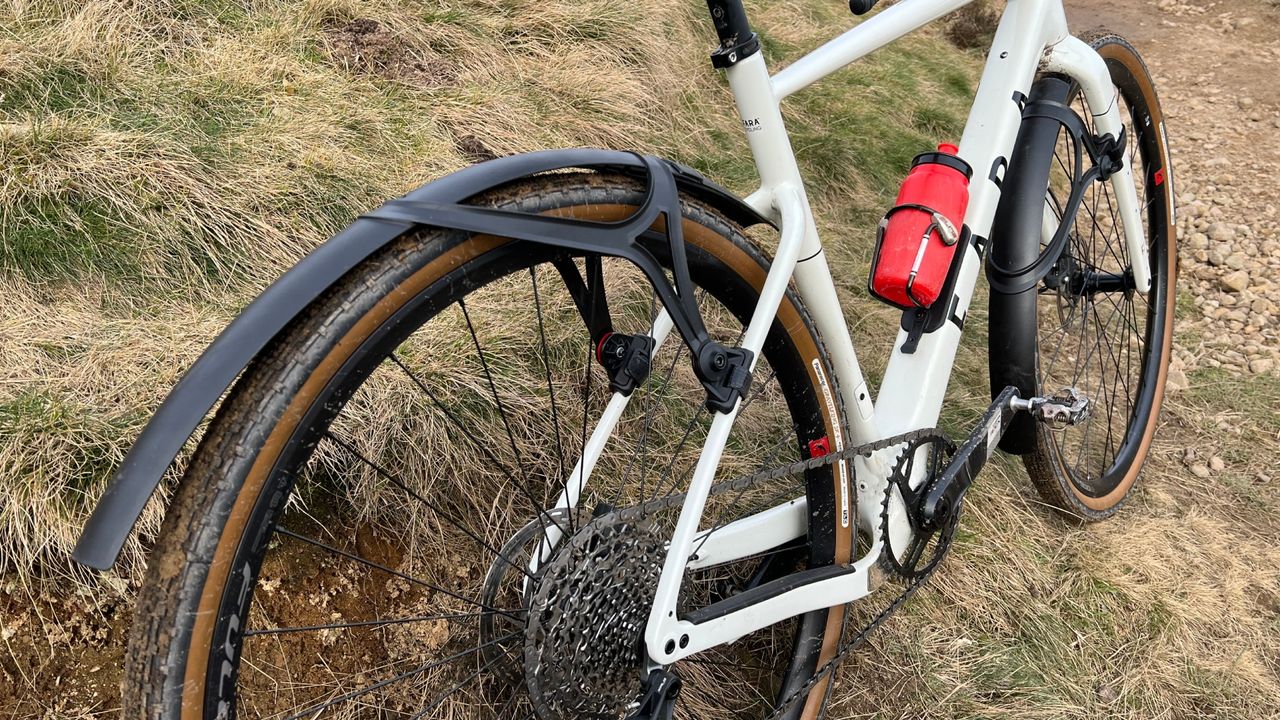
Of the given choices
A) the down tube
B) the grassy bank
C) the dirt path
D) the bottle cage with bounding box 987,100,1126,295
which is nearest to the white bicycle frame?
the down tube

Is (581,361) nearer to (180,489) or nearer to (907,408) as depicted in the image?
(907,408)

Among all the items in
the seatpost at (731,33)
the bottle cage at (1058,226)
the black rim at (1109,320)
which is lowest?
the black rim at (1109,320)

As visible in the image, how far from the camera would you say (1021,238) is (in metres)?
2.07

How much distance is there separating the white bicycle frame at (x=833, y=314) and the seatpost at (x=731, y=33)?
0.02 meters

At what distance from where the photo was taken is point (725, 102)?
4.30 meters

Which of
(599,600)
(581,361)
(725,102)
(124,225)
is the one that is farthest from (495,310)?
(725,102)

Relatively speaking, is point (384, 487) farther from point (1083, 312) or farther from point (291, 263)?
point (1083, 312)

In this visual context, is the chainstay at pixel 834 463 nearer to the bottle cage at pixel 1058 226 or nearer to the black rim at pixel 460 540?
the black rim at pixel 460 540

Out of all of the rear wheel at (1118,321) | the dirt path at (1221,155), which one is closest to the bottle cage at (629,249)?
the rear wheel at (1118,321)

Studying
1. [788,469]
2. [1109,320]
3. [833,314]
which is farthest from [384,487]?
[1109,320]

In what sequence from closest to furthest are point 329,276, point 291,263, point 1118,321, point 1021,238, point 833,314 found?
point 329,276 < point 833,314 < point 1021,238 < point 291,263 < point 1118,321

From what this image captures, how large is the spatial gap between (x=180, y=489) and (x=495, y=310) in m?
1.38

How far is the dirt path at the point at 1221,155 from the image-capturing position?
3.90 meters

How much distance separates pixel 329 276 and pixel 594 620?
0.67m
